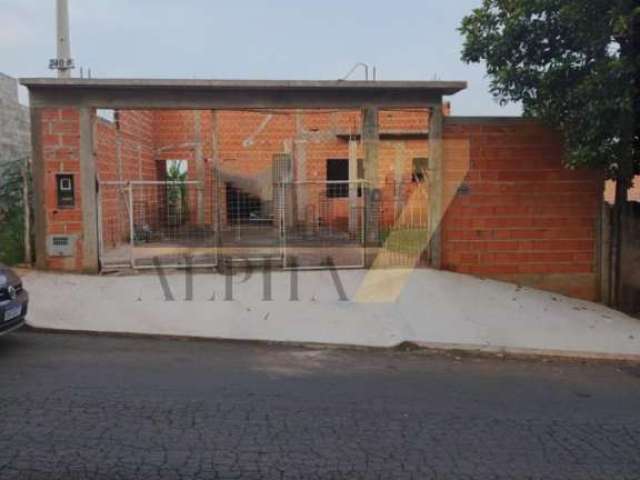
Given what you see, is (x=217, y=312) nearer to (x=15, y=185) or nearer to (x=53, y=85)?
(x=53, y=85)

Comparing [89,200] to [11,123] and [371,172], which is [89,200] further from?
[11,123]

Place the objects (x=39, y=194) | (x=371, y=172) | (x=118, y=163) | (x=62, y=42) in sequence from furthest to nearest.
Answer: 1. (x=62, y=42)
2. (x=118, y=163)
3. (x=371, y=172)
4. (x=39, y=194)

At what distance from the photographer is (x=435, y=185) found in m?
10.0

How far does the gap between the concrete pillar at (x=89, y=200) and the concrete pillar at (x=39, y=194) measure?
0.58m

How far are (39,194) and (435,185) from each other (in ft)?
20.5

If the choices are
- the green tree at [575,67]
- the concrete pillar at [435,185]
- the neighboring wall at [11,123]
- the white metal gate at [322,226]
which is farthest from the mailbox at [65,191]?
the green tree at [575,67]

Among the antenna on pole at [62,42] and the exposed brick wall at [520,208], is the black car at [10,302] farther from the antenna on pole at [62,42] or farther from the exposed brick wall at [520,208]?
the antenna on pole at [62,42]

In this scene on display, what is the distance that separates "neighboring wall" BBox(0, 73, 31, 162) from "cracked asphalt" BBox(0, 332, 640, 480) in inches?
310

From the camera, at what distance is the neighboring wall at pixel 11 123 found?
13141 mm

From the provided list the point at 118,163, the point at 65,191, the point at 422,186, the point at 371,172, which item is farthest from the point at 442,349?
the point at 118,163

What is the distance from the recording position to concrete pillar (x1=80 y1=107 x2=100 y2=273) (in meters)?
9.78

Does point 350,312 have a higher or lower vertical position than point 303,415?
higher

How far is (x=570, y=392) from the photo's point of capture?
5.66 metres

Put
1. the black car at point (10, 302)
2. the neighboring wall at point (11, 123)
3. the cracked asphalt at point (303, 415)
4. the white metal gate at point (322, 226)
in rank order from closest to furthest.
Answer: the cracked asphalt at point (303, 415) < the black car at point (10, 302) < the white metal gate at point (322, 226) < the neighboring wall at point (11, 123)
